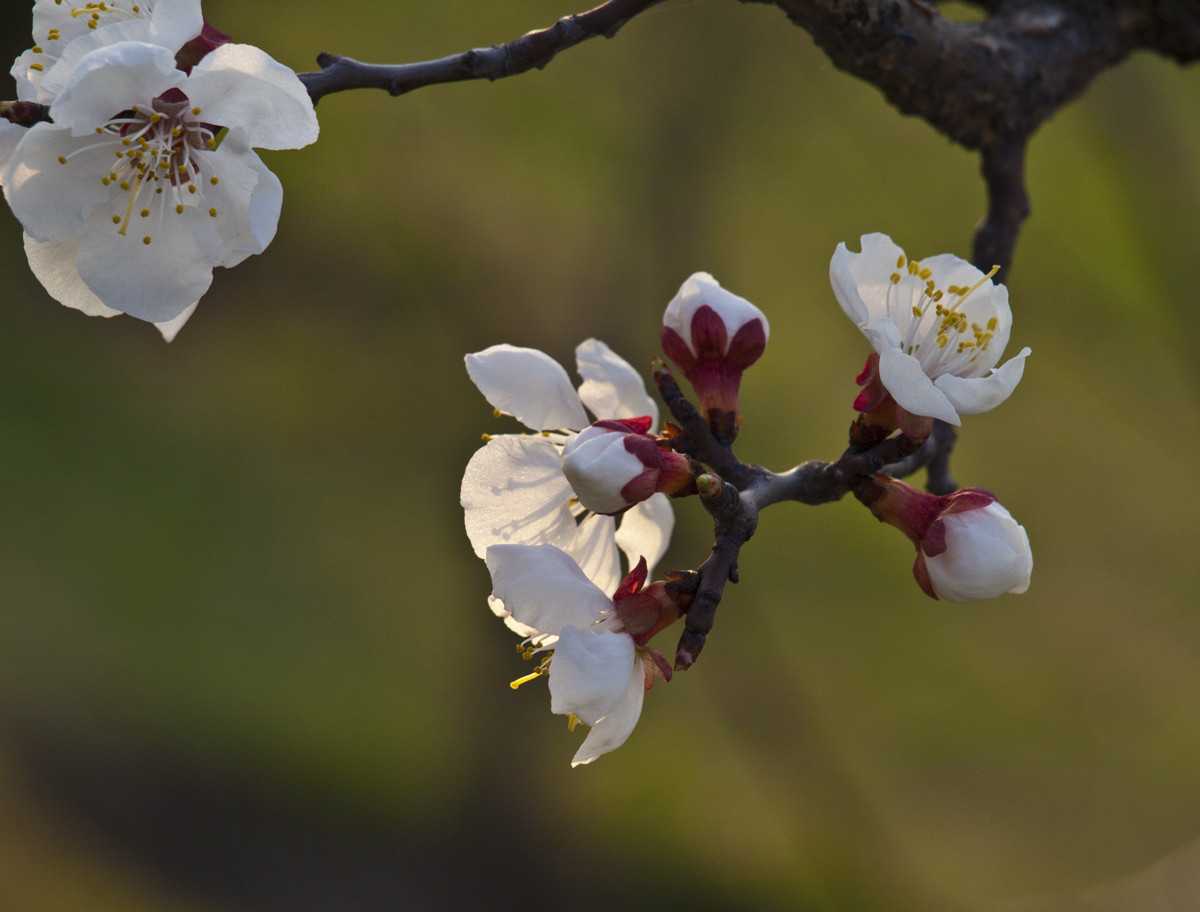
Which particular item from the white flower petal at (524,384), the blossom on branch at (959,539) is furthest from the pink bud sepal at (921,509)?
the white flower petal at (524,384)

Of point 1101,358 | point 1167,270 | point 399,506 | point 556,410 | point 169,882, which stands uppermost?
point 556,410

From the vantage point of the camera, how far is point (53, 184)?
67 centimetres

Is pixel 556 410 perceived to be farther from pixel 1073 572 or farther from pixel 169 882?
pixel 1073 572

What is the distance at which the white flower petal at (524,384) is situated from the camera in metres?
0.76

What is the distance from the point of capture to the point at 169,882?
246cm

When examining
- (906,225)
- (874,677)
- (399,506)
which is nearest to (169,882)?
(399,506)

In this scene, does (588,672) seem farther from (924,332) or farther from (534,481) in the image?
(924,332)

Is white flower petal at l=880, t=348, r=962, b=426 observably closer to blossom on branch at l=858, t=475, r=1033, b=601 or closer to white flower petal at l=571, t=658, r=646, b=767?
blossom on branch at l=858, t=475, r=1033, b=601

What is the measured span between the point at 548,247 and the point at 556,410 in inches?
105

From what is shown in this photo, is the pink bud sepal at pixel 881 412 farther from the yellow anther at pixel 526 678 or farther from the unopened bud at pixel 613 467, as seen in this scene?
the yellow anther at pixel 526 678

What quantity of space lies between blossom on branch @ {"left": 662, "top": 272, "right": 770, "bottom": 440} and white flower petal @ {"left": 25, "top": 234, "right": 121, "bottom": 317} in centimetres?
36

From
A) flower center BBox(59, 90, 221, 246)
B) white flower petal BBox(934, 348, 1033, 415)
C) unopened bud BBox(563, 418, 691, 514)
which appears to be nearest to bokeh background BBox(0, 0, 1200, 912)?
white flower petal BBox(934, 348, 1033, 415)

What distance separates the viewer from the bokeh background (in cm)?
256

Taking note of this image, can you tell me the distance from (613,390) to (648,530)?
0.32 feet
